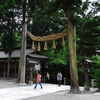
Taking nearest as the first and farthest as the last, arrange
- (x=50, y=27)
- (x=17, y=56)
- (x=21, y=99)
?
(x=21, y=99), (x=17, y=56), (x=50, y=27)

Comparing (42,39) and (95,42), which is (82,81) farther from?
(42,39)

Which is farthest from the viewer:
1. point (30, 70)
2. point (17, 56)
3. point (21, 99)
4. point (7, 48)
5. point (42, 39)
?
point (17, 56)

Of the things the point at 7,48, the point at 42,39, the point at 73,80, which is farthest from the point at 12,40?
the point at 73,80

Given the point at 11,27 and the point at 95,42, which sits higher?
the point at 11,27

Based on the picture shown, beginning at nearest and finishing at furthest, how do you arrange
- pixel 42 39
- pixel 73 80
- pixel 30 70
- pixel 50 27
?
pixel 73 80 < pixel 42 39 < pixel 30 70 < pixel 50 27

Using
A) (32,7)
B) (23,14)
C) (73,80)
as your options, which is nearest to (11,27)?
(23,14)

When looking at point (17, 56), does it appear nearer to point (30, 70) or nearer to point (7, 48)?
point (7, 48)

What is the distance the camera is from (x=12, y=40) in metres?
26.8

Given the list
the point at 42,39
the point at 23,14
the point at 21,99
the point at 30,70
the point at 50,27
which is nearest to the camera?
the point at 21,99

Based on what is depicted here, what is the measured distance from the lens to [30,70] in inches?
875

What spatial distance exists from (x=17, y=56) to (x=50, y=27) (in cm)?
752

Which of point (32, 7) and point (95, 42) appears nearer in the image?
point (32, 7)

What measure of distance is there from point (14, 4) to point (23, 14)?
6.05ft

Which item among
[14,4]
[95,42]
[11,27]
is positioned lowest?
[95,42]
